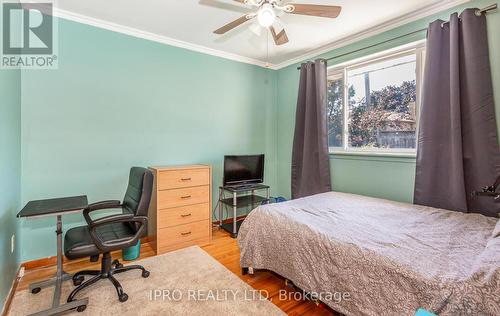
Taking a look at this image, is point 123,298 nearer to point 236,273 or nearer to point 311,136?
point 236,273

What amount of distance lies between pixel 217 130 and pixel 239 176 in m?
0.78

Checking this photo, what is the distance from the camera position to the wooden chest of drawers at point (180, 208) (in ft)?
8.92

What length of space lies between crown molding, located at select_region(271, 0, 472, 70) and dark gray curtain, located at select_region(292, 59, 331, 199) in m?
0.21

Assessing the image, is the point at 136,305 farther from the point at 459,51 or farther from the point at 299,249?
the point at 459,51

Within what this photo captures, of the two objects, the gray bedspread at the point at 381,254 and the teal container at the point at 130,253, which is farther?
the teal container at the point at 130,253

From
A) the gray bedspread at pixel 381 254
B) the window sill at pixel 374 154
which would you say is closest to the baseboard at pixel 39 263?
the gray bedspread at pixel 381 254

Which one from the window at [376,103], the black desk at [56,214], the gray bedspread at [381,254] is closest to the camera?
the gray bedspread at [381,254]

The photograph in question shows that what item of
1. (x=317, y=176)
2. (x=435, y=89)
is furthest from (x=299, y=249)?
(x=435, y=89)

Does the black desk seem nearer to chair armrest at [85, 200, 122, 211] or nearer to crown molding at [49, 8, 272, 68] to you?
chair armrest at [85, 200, 122, 211]

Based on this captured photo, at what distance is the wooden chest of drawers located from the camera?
8.92 ft

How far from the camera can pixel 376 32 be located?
2.82 m

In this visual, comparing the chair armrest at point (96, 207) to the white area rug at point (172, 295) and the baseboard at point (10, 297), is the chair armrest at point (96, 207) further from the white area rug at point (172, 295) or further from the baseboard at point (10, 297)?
the baseboard at point (10, 297)

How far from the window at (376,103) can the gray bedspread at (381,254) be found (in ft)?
2.96

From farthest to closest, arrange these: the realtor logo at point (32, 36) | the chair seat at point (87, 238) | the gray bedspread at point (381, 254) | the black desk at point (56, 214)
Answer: the realtor logo at point (32, 36), the chair seat at point (87, 238), the black desk at point (56, 214), the gray bedspread at point (381, 254)
